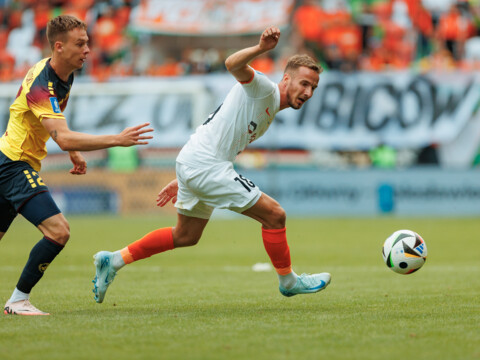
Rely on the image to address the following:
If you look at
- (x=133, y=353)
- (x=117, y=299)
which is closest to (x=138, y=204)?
(x=117, y=299)

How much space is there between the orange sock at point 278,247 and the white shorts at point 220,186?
1.15 ft

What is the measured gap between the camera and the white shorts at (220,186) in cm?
655

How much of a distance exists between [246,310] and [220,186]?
1.10m

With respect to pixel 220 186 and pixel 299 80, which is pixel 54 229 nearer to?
pixel 220 186

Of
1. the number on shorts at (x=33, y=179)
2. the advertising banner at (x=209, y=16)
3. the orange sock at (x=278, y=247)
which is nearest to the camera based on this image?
the number on shorts at (x=33, y=179)

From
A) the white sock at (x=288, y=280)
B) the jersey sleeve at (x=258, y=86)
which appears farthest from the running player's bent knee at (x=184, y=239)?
the jersey sleeve at (x=258, y=86)

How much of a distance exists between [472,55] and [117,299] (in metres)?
18.9

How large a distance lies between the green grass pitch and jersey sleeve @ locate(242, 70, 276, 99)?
5.99ft

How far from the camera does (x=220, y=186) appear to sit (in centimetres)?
659

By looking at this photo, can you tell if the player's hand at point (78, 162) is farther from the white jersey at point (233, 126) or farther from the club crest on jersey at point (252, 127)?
the club crest on jersey at point (252, 127)

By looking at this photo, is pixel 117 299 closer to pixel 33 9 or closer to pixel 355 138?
pixel 355 138

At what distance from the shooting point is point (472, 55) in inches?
939

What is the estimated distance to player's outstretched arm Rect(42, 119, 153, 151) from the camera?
605 centimetres

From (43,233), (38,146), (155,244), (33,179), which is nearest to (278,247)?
(155,244)
